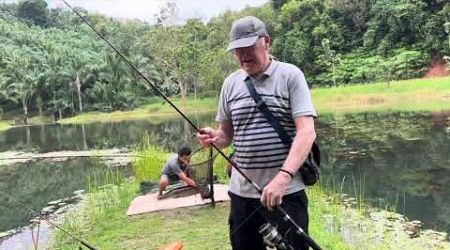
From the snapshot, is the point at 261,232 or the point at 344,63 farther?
the point at 344,63

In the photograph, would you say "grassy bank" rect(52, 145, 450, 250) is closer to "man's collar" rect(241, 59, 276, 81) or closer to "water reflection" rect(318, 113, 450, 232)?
"water reflection" rect(318, 113, 450, 232)

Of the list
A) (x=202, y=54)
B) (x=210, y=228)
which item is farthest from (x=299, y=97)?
(x=202, y=54)

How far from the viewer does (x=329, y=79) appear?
3891 cm

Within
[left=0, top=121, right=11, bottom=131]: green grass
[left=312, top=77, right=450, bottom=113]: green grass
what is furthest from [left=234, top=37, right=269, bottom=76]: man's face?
[left=0, top=121, right=11, bottom=131]: green grass

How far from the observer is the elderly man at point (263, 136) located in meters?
2.34

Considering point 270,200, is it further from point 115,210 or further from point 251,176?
point 115,210

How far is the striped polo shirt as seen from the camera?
7.94ft

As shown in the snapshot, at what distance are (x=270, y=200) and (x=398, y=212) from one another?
555 cm

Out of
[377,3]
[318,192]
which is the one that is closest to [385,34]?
[377,3]

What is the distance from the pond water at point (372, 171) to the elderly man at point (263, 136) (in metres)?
4.62

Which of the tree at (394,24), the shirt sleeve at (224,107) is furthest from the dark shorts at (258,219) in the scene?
the tree at (394,24)

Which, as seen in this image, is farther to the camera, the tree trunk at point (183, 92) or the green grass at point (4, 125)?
the tree trunk at point (183, 92)

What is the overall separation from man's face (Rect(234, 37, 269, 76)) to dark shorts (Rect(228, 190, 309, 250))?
23.1 inches

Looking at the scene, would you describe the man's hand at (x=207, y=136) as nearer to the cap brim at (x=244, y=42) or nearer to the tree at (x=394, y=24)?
the cap brim at (x=244, y=42)
